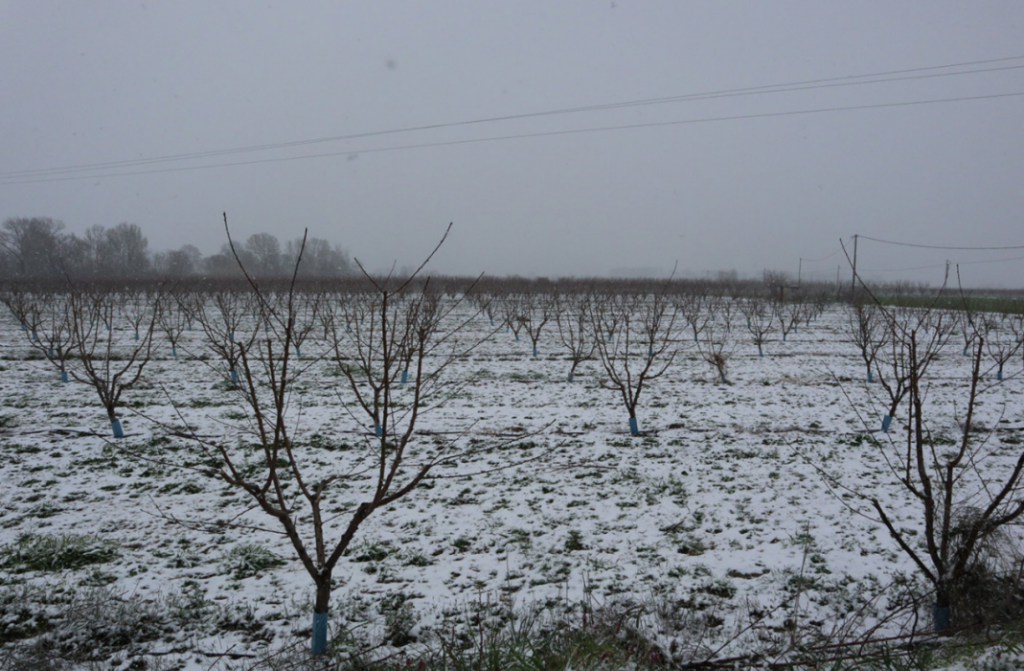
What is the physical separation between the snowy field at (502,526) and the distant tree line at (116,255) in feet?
105

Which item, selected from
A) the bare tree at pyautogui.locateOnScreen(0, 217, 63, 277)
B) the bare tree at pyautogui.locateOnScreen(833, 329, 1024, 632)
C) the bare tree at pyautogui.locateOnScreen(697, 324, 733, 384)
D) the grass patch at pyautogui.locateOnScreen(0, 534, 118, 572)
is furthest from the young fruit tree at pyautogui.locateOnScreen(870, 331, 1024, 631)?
the bare tree at pyautogui.locateOnScreen(0, 217, 63, 277)

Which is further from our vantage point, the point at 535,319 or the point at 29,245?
the point at 29,245

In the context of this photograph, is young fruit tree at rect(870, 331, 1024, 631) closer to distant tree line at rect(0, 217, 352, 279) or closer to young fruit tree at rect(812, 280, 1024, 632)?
young fruit tree at rect(812, 280, 1024, 632)

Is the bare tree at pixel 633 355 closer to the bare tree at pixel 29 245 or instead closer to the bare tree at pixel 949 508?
the bare tree at pixel 949 508

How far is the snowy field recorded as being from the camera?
9.94 feet

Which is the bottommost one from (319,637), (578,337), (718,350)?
(319,637)

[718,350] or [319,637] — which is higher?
[718,350]

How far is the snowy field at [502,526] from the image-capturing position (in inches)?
119

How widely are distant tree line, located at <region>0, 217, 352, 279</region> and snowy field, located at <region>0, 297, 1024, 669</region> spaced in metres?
32.0

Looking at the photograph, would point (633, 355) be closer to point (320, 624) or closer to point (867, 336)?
point (867, 336)

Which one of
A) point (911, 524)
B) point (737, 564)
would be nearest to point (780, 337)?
point (911, 524)

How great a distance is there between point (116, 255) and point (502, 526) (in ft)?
198

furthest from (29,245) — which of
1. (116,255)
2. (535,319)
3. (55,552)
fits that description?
(55,552)

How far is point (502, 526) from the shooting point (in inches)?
166
